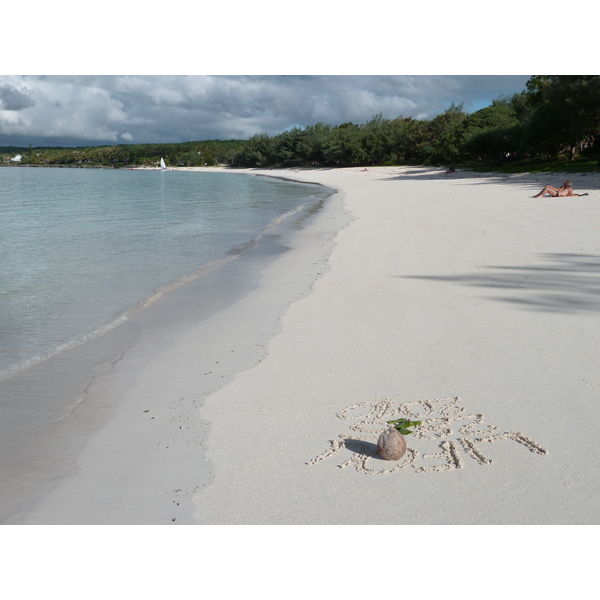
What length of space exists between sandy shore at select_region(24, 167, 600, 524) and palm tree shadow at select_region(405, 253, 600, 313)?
0.14ft

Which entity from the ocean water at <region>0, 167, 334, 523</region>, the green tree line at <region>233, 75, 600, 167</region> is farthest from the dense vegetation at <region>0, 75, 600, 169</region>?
the ocean water at <region>0, 167, 334, 523</region>

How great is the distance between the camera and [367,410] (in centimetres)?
436

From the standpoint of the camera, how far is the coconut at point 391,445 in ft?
11.8

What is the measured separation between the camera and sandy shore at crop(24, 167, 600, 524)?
3242 mm

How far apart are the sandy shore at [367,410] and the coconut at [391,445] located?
0.22 ft

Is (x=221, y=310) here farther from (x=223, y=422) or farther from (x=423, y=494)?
(x=423, y=494)

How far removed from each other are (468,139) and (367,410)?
42979 millimetres

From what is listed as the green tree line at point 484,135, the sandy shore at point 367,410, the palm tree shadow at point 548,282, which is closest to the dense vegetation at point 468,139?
the green tree line at point 484,135

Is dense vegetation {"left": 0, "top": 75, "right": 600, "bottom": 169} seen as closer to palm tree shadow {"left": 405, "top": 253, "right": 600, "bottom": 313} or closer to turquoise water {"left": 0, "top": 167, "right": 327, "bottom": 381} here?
turquoise water {"left": 0, "top": 167, "right": 327, "bottom": 381}

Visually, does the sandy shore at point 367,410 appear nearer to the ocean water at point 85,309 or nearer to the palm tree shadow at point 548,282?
the palm tree shadow at point 548,282

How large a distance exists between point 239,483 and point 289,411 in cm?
102

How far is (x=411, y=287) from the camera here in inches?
315

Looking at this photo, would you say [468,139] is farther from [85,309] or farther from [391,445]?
[391,445]
